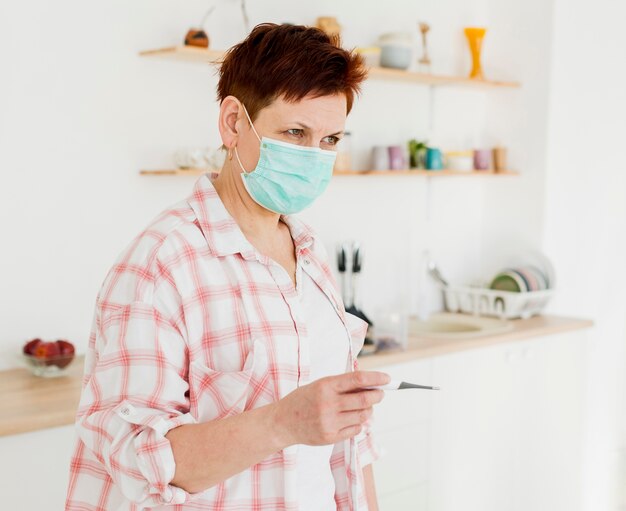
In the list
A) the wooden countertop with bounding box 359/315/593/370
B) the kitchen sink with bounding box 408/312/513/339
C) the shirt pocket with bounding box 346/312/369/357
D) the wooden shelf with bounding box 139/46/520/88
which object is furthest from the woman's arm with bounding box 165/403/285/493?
the kitchen sink with bounding box 408/312/513/339

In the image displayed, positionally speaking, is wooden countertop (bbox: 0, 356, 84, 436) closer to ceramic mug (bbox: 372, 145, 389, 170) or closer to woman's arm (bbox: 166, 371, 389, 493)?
woman's arm (bbox: 166, 371, 389, 493)

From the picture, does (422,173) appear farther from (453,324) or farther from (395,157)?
(453,324)

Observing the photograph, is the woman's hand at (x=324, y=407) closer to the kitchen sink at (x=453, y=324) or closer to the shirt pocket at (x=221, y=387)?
the shirt pocket at (x=221, y=387)

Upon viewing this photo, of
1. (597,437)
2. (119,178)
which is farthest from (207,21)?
(597,437)

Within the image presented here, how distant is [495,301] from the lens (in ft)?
11.0

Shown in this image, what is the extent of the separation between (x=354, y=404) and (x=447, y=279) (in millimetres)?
2537

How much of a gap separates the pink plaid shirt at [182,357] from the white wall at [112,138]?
1.19 metres

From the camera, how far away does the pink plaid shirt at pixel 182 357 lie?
107 cm

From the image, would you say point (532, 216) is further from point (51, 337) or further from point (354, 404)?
point (354, 404)

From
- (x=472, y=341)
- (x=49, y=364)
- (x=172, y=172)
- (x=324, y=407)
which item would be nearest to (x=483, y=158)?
(x=472, y=341)

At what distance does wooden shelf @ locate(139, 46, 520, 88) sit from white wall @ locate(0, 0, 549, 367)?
82mm

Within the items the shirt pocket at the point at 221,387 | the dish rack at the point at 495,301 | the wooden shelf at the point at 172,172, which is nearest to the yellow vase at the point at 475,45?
the dish rack at the point at 495,301

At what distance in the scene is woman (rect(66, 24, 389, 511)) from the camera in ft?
3.48

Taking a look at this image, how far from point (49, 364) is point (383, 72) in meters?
1.53
